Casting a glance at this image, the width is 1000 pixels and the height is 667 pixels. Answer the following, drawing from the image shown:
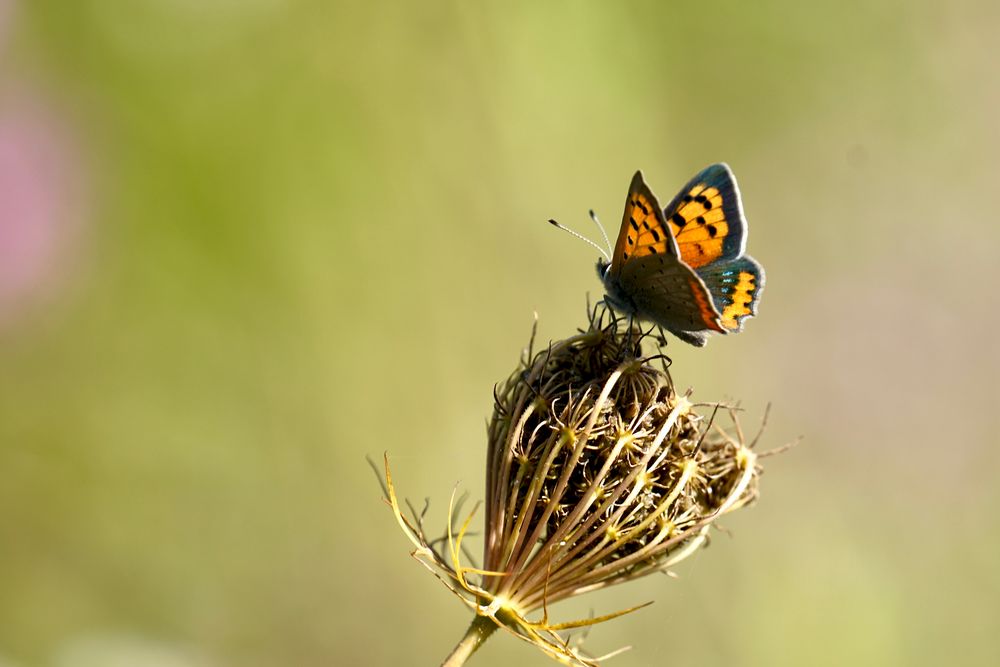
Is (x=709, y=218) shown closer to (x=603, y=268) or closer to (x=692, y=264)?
(x=692, y=264)

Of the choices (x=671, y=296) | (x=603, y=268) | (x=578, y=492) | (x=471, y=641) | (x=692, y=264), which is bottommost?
(x=471, y=641)

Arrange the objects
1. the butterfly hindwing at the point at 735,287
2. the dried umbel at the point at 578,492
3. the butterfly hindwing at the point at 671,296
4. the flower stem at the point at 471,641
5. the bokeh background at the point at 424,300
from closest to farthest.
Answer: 1. the flower stem at the point at 471,641
2. the dried umbel at the point at 578,492
3. the butterfly hindwing at the point at 671,296
4. the butterfly hindwing at the point at 735,287
5. the bokeh background at the point at 424,300

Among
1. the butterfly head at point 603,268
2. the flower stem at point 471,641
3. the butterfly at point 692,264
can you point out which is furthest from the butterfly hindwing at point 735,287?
the flower stem at point 471,641

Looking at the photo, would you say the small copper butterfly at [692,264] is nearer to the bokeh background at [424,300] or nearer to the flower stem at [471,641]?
the flower stem at [471,641]

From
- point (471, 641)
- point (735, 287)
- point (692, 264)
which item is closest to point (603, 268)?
point (692, 264)

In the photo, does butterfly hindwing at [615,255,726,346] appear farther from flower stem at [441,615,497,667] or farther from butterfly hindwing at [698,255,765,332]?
flower stem at [441,615,497,667]

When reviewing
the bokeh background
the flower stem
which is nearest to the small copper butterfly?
the flower stem
